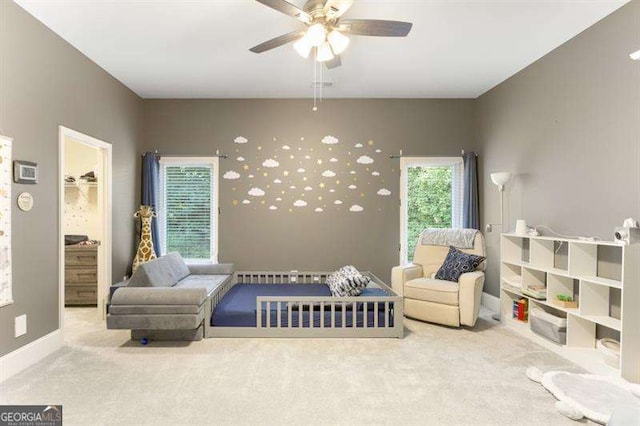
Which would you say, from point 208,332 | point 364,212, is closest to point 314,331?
point 208,332

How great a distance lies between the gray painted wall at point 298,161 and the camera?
4684 millimetres

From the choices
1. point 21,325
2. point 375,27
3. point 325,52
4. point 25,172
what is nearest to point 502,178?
point 375,27

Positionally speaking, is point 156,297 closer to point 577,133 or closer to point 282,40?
point 282,40

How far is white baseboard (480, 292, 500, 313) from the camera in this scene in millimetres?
4168

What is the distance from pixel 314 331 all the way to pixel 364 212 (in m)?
2.00

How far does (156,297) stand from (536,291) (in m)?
3.62

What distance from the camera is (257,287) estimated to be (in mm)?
4188

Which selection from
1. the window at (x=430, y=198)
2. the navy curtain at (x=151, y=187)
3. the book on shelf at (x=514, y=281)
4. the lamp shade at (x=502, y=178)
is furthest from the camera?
the window at (x=430, y=198)

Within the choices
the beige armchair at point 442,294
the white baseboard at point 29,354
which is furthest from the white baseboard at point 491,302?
the white baseboard at point 29,354

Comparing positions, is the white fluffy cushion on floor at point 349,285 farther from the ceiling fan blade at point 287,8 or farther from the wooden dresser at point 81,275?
the wooden dresser at point 81,275

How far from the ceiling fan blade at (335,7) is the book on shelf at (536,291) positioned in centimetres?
308

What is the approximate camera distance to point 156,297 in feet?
9.67

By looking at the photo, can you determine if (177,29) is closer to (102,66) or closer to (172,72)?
(172,72)

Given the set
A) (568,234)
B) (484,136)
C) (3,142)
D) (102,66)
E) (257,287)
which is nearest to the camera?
(3,142)
